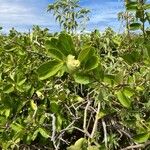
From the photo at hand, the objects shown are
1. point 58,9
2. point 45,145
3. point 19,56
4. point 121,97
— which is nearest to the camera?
point 121,97

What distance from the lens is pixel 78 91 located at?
249 centimetres

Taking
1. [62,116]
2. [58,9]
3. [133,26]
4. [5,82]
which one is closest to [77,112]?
[62,116]

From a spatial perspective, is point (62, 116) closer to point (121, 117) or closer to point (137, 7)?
point (121, 117)

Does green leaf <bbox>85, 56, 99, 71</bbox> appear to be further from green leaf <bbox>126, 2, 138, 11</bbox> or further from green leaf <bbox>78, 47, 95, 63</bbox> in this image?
green leaf <bbox>126, 2, 138, 11</bbox>

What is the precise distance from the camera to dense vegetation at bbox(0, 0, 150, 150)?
144cm

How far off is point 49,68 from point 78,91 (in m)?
1.07

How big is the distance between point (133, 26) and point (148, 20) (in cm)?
8

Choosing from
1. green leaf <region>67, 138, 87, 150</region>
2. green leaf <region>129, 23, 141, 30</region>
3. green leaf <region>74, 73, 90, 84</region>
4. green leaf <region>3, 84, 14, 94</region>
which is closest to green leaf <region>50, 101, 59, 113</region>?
green leaf <region>3, 84, 14, 94</region>

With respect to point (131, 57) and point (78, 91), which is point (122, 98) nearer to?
point (131, 57)

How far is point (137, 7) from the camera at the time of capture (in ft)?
6.79

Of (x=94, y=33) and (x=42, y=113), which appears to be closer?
(x=42, y=113)

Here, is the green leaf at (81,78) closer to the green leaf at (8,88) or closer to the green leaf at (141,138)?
the green leaf at (141,138)

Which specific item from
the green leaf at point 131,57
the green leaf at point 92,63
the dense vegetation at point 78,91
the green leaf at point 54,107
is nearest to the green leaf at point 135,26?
the dense vegetation at point 78,91

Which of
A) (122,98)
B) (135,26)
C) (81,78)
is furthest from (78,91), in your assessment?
(81,78)
